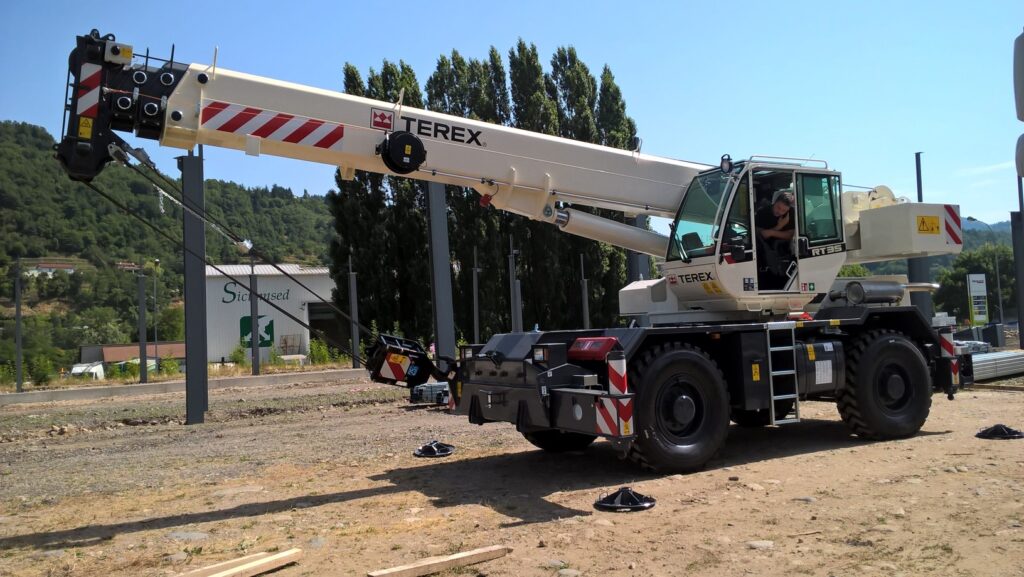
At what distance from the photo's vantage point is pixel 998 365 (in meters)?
15.5

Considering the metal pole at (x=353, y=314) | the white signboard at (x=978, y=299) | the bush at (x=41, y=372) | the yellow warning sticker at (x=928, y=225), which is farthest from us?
the bush at (x=41, y=372)

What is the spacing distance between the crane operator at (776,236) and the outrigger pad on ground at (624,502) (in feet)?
11.2

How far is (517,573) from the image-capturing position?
4.98 metres

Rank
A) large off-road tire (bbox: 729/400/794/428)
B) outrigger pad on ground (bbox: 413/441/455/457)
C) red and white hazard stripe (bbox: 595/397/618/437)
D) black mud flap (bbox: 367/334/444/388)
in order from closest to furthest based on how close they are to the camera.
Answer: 1. red and white hazard stripe (bbox: 595/397/618/437)
2. black mud flap (bbox: 367/334/444/388)
3. outrigger pad on ground (bbox: 413/441/455/457)
4. large off-road tire (bbox: 729/400/794/428)

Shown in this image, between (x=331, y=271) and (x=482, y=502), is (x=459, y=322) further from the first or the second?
(x=482, y=502)

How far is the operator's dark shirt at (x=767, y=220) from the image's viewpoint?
8.95 m

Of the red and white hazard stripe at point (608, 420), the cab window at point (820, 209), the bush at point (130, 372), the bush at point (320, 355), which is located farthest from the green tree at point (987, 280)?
the red and white hazard stripe at point (608, 420)

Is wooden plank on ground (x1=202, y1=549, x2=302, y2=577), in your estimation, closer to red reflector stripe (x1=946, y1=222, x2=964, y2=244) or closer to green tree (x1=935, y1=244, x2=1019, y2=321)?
red reflector stripe (x1=946, y1=222, x2=964, y2=244)

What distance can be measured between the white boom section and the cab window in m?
1.22

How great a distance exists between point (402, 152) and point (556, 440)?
403cm

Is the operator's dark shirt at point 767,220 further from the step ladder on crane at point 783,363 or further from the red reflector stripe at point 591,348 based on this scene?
the red reflector stripe at point 591,348

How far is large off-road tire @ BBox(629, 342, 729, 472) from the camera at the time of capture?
761cm

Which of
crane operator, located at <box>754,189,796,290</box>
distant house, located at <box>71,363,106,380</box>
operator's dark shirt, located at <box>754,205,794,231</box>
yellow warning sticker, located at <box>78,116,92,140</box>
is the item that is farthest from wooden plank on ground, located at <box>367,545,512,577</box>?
distant house, located at <box>71,363,106,380</box>

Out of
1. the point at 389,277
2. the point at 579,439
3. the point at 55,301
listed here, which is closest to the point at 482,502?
the point at 579,439
